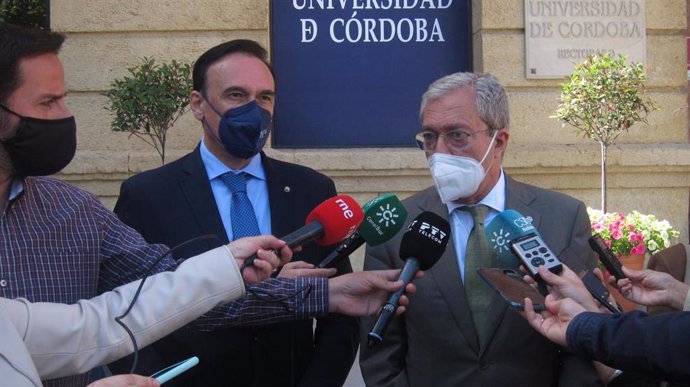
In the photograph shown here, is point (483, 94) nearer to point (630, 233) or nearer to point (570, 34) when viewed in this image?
point (630, 233)

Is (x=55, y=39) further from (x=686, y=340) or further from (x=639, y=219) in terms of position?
(x=639, y=219)

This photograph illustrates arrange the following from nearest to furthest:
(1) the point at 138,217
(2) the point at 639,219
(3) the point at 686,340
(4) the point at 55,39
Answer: (3) the point at 686,340 → (4) the point at 55,39 → (1) the point at 138,217 → (2) the point at 639,219

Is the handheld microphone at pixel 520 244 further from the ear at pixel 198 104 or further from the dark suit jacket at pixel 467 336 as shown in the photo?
the ear at pixel 198 104

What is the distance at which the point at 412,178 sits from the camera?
25.2ft

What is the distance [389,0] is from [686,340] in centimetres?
596

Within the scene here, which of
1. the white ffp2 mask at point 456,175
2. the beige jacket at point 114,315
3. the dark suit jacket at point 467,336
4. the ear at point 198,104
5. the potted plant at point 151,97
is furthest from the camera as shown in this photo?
the potted plant at point 151,97

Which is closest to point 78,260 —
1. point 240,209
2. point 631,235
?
point 240,209

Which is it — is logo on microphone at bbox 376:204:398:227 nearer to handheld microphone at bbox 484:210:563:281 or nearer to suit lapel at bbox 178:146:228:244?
handheld microphone at bbox 484:210:563:281

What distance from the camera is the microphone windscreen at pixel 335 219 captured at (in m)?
2.64

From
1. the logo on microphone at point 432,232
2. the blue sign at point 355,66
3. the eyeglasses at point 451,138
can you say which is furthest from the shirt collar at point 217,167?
the blue sign at point 355,66

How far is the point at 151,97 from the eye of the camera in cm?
650

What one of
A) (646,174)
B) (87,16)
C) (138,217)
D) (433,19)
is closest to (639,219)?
(646,174)

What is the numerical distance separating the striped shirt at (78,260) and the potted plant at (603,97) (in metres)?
4.55

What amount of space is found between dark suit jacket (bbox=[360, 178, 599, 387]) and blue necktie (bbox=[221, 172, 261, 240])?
1.46ft
